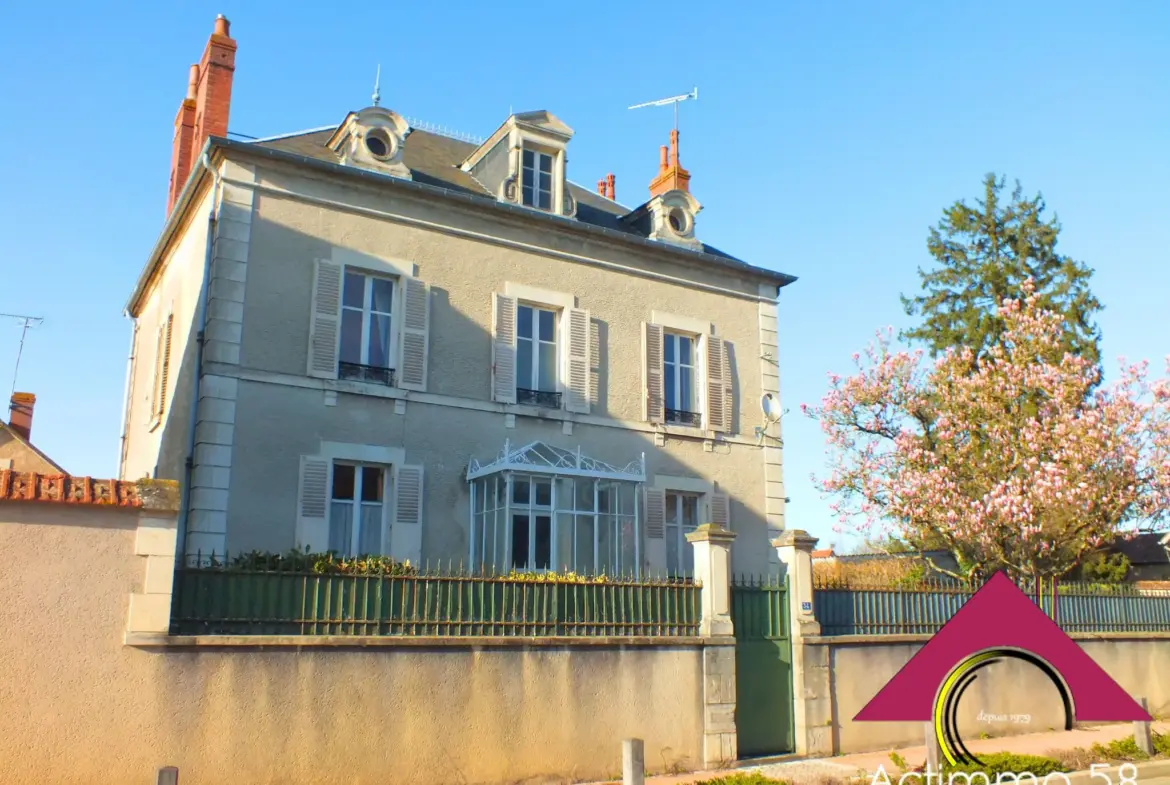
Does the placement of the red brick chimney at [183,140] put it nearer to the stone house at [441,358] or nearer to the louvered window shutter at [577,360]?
the stone house at [441,358]

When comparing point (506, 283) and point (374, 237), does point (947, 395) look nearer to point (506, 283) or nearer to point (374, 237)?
point (506, 283)

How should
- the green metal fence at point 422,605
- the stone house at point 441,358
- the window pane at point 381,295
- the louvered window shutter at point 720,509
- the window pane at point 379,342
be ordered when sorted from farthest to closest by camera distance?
the louvered window shutter at point 720,509
the window pane at point 381,295
the window pane at point 379,342
the stone house at point 441,358
the green metal fence at point 422,605

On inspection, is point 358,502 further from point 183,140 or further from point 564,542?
point 183,140

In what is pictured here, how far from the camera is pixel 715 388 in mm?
16797

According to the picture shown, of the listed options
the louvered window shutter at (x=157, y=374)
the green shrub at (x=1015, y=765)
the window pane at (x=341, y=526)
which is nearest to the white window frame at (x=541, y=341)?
the window pane at (x=341, y=526)

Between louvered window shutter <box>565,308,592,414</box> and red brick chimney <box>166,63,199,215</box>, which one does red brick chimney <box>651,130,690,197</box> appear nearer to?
louvered window shutter <box>565,308,592,414</box>

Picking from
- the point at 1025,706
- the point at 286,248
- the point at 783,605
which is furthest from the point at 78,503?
the point at 1025,706

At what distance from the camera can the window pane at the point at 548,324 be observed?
15.6 metres

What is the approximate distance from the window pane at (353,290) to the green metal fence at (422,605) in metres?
5.96

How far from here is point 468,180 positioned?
16.1 metres

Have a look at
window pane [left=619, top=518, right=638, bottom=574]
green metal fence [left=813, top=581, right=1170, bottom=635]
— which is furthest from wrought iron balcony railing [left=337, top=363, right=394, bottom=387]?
green metal fence [left=813, top=581, right=1170, bottom=635]

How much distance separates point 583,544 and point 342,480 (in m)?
3.66

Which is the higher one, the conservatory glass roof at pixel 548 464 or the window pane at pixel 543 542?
the conservatory glass roof at pixel 548 464

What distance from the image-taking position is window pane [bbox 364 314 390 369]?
45.8ft
